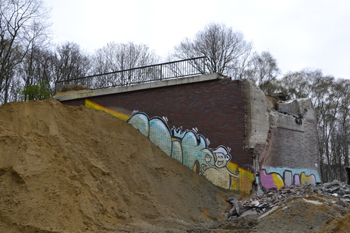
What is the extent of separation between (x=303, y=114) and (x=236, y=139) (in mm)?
6526

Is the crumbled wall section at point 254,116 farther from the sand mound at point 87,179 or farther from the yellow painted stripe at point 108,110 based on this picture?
the yellow painted stripe at point 108,110

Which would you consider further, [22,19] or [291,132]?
[22,19]

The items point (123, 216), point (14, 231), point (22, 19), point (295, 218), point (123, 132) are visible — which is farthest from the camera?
point (22, 19)

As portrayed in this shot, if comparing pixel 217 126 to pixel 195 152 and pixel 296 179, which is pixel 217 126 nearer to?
pixel 195 152

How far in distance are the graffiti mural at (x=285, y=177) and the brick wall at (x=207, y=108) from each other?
1.34m

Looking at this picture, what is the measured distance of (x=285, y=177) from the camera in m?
15.5

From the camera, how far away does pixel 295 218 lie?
855 centimetres

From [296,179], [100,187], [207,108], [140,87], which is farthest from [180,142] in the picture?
[296,179]

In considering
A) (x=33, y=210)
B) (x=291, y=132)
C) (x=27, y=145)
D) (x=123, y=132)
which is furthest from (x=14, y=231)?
(x=291, y=132)

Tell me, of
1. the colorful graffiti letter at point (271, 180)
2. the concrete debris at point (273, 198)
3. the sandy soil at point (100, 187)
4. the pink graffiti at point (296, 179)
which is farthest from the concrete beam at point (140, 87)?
Answer: the pink graffiti at point (296, 179)

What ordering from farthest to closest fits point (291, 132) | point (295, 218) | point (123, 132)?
point (291, 132) → point (123, 132) → point (295, 218)

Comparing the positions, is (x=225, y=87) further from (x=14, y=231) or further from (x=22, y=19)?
(x=22, y=19)

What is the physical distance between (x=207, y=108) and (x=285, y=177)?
530 centimetres

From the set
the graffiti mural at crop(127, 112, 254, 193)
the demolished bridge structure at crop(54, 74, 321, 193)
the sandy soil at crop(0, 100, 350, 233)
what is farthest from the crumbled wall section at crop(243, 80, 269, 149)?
the sandy soil at crop(0, 100, 350, 233)
